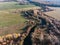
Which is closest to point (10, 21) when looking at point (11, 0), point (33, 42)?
point (33, 42)

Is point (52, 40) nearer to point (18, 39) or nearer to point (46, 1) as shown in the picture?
point (18, 39)

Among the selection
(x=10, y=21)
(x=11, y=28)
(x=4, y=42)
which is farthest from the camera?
(x=10, y=21)

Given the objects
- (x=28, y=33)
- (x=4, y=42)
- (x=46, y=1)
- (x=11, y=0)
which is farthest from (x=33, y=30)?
(x=11, y=0)

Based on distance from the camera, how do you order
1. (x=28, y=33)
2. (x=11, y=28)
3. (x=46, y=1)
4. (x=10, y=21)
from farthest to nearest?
(x=46, y=1) → (x=10, y=21) → (x=11, y=28) → (x=28, y=33)

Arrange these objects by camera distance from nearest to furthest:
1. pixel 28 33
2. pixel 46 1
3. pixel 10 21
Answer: pixel 28 33 < pixel 10 21 < pixel 46 1

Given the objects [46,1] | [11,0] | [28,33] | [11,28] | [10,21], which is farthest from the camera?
[11,0]

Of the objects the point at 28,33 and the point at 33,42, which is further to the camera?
the point at 28,33

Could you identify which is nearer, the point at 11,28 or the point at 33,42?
the point at 33,42

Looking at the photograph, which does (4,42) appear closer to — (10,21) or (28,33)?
(28,33)
